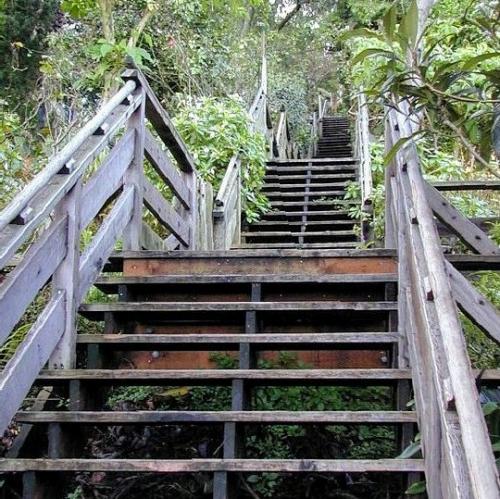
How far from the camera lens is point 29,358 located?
2377 millimetres

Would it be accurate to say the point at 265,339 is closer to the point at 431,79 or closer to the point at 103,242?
the point at 103,242

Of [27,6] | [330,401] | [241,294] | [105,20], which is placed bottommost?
[330,401]

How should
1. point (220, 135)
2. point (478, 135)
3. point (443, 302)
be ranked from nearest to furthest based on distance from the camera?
point (443, 302) → point (478, 135) → point (220, 135)

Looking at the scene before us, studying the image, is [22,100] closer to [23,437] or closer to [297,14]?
[23,437]

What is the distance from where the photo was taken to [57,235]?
265cm

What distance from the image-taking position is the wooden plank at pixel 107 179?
3.01 m

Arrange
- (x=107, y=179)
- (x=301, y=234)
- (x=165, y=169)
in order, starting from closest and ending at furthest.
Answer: (x=107, y=179) → (x=165, y=169) → (x=301, y=234)

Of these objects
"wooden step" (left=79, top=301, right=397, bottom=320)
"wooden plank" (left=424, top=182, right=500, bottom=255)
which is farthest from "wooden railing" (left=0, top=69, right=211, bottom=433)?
"wooden plank" (left=424, top=182, right=500, bottom=255)

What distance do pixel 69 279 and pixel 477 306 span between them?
5.29ft

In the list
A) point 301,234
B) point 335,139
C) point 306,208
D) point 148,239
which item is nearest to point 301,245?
point 301,234

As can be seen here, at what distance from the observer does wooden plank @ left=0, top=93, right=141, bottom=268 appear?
2006 millimetres

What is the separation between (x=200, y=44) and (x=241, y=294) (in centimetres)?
753

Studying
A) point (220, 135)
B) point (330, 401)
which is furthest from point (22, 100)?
point (330, 401)

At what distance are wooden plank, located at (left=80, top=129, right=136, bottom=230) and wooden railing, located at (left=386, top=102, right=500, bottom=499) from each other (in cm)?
139
